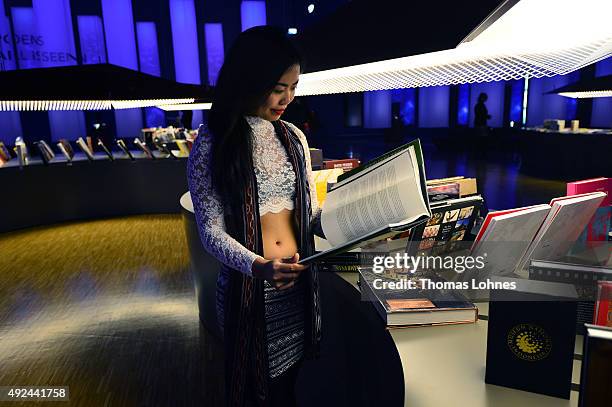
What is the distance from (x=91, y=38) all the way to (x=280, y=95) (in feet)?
39.3

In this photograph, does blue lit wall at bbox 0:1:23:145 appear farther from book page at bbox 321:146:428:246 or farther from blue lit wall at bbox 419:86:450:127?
blue lit wall at bbox 419:86:450:127

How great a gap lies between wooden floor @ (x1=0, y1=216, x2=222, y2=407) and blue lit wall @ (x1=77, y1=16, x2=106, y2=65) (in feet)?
24.9

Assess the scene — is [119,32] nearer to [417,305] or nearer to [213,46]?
[213,46]

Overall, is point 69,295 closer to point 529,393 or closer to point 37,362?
point 37,362

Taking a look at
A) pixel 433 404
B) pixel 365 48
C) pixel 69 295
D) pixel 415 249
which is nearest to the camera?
pixel 433 404

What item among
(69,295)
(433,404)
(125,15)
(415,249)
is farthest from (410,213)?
(125,15)

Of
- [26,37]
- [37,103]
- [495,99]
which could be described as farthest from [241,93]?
[495,99]

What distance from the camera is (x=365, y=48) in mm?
1107

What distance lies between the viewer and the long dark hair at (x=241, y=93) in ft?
4.04

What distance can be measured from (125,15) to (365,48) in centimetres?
1235

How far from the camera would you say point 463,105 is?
52.3ft

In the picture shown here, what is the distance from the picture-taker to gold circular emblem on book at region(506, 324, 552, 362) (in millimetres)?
935

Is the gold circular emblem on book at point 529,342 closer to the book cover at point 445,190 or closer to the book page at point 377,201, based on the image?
the book page at point 377,201

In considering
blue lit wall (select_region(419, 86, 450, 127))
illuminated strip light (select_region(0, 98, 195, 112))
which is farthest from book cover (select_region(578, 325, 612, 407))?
blue lit wall (select_region(419, 86, 450, 127))
